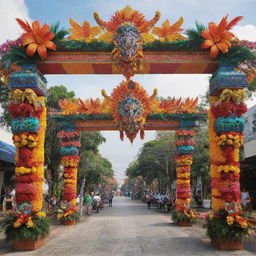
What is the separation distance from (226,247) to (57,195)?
1913cm

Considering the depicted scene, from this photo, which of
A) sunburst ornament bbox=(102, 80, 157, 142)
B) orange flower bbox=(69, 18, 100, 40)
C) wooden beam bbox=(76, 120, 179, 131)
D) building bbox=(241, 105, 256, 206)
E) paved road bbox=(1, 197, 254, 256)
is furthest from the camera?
building bbox=(241, 105, 256, 206)

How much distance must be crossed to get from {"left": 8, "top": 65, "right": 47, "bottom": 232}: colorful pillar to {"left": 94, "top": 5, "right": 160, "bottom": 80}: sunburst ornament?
7.84 feet

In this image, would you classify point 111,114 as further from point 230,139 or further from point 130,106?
point 230,139

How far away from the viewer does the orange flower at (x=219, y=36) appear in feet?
30.0

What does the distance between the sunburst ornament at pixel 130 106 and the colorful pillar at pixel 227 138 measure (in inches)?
133

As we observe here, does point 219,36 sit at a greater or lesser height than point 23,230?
greater

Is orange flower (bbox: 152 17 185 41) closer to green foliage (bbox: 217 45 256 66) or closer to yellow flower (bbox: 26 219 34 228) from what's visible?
green foliage (bbox: 217 45 256 66)

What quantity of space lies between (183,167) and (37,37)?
9016mm

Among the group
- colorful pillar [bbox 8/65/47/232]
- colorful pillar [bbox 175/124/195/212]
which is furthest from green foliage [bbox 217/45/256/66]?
colorful pillar [bbox 175/124/195/212]

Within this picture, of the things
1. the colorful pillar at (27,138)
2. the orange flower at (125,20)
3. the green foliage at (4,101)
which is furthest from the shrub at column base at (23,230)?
the green foliage at (4,101)

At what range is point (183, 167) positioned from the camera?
50.1 feet

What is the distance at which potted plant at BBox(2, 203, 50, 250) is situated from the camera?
8555mm

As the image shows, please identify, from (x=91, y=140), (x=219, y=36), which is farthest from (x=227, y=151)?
(x=91, y=140)

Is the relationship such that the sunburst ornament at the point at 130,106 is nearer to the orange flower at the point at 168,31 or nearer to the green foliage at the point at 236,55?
the orange flower at the point at 168,31
